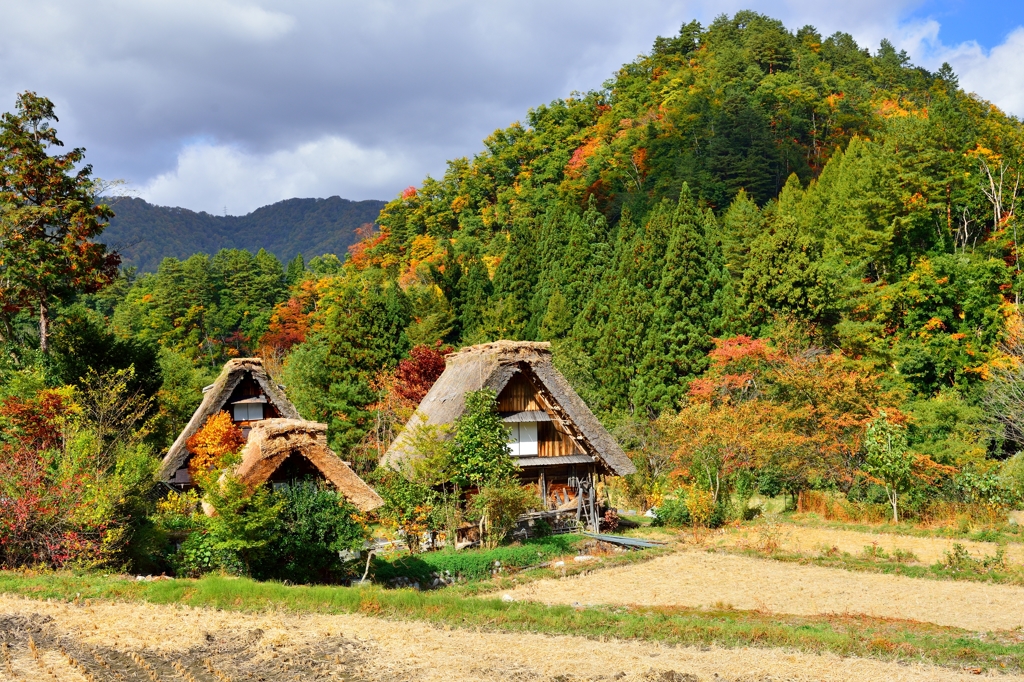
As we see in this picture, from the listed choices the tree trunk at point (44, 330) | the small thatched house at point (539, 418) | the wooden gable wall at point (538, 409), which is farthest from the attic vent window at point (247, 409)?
the wooden gable wall at point (538, 409)

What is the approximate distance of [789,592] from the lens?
54.9 ft

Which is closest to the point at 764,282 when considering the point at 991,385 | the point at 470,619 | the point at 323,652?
the point at 991,385

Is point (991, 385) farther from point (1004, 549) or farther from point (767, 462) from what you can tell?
point (1004, 549)

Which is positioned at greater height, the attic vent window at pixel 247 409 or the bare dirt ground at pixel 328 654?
the attic vent window at pixel 247 409

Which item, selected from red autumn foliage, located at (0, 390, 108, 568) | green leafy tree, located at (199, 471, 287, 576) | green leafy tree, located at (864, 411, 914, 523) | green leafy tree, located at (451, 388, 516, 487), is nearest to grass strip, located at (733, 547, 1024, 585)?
green leafy tree, located at (864, 411, 914, 523)

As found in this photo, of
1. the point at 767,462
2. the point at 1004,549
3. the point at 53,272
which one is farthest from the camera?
the point at 767,462

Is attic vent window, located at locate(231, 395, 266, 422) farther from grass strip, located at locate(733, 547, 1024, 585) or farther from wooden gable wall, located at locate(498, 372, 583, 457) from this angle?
grass strip, located at locate(733, 547, 1024, 585)

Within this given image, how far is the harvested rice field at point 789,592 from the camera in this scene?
48.5 feet

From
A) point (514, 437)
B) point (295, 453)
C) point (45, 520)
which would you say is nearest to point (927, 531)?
point (514, 437)

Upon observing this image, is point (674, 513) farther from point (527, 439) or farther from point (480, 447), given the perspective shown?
point (480, 447)

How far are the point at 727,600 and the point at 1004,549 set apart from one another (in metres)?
8.27

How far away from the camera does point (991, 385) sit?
2830cm

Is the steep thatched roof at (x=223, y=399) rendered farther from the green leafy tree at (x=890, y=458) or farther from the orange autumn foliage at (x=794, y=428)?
the green leafy tree at (x=890, y=458)

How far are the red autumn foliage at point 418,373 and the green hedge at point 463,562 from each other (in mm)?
12871
